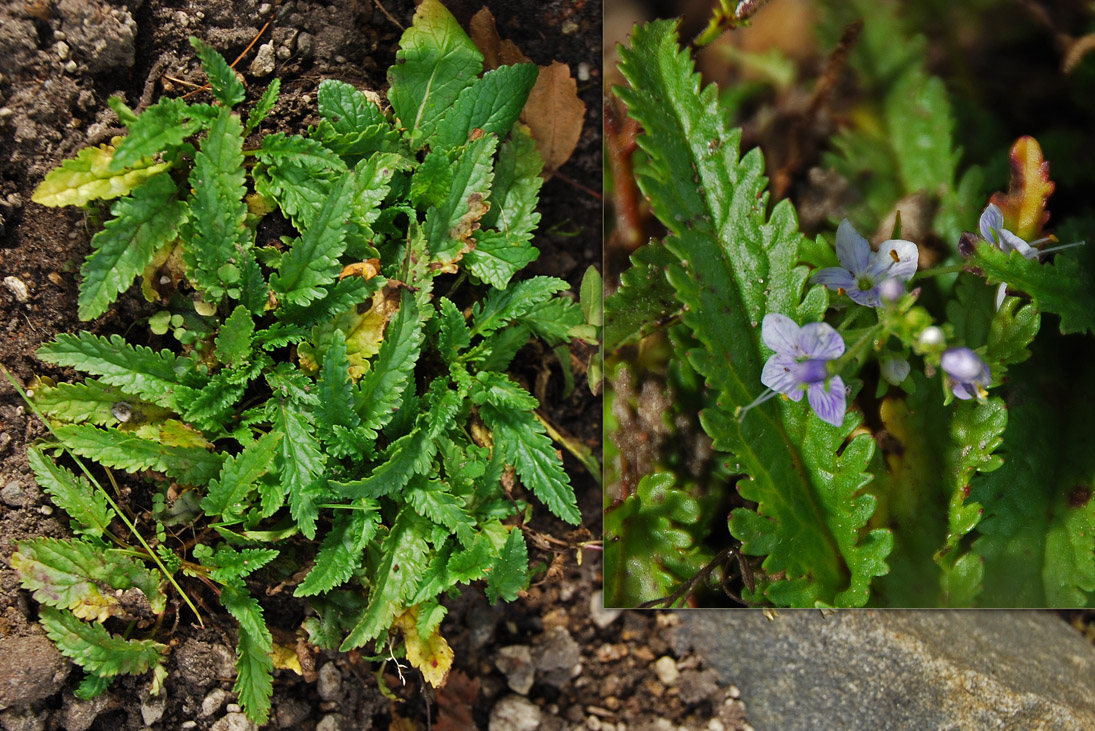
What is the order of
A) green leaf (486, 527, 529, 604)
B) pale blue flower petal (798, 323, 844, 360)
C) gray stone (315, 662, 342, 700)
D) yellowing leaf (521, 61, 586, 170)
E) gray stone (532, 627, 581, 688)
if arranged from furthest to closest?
gray stone (532, 627, 581, 688) < yellowing leaf (521, 61, 586, 170) < gray stone (315, 662, 342, 700) < green leaf (486, 527, 529, 604) < pale blue flower petal (798, 323, 844, 360)

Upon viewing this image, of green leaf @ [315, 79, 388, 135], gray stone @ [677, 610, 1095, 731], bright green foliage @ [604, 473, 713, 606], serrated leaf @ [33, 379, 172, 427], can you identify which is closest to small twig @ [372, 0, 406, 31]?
green leaf @ [315, 79, 388, 135]

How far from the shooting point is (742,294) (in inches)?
72.0

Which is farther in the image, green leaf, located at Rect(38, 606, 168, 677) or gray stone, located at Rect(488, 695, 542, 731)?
gray stone, located at Rect(488, 695, 542, 731)

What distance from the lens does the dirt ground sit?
6.13 ft

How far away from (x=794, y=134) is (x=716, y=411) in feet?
3.49

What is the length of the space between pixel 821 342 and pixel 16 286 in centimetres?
194

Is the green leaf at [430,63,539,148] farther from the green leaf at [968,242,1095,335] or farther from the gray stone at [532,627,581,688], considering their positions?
the gray stone at [532,627,581,688]

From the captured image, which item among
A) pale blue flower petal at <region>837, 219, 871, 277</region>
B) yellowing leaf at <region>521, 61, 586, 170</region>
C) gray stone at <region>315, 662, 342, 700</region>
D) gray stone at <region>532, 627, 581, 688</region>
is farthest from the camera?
gray stone at <region>532, 627, 581, 688</region>

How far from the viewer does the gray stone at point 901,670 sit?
214 centimetres

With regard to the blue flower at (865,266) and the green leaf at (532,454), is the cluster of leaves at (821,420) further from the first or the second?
the green leaf at (532,454)

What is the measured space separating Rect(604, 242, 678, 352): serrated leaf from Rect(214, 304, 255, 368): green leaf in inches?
35.8

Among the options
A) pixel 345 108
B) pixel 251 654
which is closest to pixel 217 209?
pixel 345 108

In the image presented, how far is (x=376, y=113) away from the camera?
2020mm

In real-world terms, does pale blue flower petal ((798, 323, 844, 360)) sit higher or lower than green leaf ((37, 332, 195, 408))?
higher
